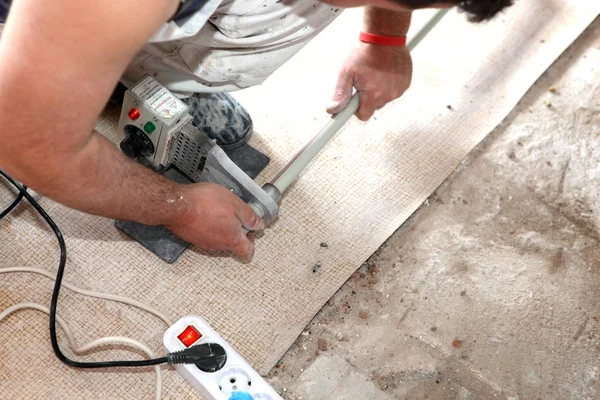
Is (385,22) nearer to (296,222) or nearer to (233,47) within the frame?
(233,47)

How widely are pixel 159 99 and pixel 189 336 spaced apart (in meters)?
0.39

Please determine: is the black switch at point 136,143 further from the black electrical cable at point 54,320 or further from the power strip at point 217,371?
the power strip at point 217,371

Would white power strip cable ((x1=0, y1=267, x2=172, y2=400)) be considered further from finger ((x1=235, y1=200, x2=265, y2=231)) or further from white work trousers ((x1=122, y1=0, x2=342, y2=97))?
white work trousers ((x1=122, y1=0, x2=342, y2=97))

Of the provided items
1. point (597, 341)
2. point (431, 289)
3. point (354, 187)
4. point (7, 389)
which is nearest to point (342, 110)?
point (354, 187)

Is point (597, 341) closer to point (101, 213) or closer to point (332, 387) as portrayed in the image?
point (332, 387)

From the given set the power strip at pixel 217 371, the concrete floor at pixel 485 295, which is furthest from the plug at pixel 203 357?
the concrete floor at pixel 485 295

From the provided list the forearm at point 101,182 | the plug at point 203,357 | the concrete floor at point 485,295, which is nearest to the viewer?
the forearm at point 101,182

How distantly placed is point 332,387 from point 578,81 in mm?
960

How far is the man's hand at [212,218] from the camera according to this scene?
0.97m

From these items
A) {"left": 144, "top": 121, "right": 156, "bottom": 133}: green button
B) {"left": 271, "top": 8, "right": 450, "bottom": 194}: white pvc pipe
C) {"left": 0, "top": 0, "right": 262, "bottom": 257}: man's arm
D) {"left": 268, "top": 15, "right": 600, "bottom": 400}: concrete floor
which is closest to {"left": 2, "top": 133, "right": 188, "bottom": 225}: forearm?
{"left": 0, "top": 0, "right": 262, "bottom": 257}: man's arm

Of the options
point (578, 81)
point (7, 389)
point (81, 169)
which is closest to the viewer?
point (81, 169)

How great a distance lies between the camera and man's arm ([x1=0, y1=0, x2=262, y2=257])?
65cm

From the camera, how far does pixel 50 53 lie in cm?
65

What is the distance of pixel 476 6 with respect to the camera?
745 mm
